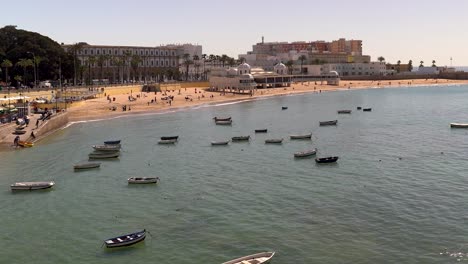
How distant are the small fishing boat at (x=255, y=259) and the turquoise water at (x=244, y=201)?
0.79 m

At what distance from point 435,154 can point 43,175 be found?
154ft

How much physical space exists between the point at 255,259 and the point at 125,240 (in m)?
9.22

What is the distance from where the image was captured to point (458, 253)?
1287 inches

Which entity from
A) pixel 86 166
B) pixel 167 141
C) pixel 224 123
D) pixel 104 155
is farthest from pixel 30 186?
pixel 224 123

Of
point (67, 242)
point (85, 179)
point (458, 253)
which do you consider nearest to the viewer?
point (458, 253)

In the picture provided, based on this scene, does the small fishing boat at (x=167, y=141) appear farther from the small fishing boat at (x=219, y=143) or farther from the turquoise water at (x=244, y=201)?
the small fishing boat at (x=219, y=143)

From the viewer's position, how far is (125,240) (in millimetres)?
34625

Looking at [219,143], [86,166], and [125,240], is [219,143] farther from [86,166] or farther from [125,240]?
[125,240]

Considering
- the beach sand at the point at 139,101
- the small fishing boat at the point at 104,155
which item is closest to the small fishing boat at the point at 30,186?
the small fishing boat at the point at 104,155

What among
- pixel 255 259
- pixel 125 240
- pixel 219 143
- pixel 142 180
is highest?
pixel 219 143

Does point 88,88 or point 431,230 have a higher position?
point 88,88

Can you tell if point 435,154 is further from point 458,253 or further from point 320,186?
point 458,253

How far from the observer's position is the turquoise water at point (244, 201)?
1337 inches

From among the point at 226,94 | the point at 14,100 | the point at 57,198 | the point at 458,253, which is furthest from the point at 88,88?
the point at 458,253
